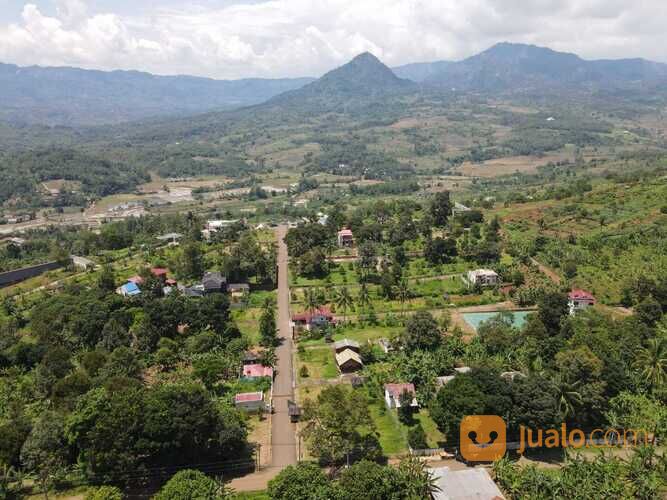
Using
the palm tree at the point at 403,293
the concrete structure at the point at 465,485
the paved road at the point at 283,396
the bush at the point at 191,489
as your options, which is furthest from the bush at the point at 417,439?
the palm tree at the point at 403,293

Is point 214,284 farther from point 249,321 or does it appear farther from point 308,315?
point 308,315

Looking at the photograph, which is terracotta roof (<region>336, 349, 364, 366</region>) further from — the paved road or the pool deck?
the pool deck

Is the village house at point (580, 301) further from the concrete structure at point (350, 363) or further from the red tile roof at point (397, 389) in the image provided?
the concrete structure at point (350, 363)

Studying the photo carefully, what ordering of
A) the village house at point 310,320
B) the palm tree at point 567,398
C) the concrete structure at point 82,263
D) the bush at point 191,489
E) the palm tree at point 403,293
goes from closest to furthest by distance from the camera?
1. the bush at point 191,489
2. the palm tree at point 567,398
3. the village house at point 310,320
4. the palm tree at point 403,293
5. the concrete structure at point 82,263

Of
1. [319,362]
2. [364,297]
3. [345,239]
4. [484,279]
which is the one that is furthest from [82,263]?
[484,279]

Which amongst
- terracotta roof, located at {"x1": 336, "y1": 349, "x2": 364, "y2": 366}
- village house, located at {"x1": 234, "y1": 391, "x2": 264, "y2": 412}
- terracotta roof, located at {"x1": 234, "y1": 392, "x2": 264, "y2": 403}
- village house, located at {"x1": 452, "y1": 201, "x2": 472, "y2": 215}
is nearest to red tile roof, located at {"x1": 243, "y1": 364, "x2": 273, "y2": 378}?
terracotta roof, located at {"x1": 234, "y1": 392, "x2": 264, "y2": 403}

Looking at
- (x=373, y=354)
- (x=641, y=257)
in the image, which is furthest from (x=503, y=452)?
(x=641, y=257)

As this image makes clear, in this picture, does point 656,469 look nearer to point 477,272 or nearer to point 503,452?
point 503,452
